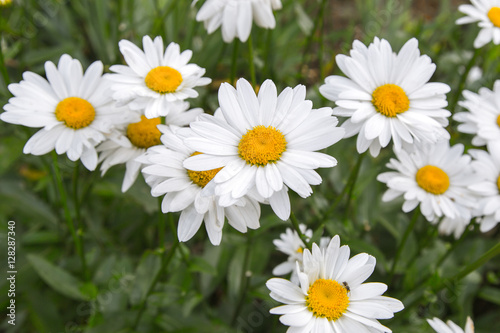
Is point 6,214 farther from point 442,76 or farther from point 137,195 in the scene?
point 442,76

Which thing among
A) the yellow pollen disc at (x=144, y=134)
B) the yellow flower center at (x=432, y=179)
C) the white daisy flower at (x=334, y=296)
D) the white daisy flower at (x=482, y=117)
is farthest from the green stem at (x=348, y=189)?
the yellow pollen disc at (x=144, y=134)

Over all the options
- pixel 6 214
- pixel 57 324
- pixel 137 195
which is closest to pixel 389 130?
pixel 137 195

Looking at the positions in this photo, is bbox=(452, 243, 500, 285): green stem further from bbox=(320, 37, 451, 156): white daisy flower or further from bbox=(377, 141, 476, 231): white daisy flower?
bbox=(320, 37, 451, 156): white daisy flower

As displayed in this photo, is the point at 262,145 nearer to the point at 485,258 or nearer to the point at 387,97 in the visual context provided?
the point at 387,97

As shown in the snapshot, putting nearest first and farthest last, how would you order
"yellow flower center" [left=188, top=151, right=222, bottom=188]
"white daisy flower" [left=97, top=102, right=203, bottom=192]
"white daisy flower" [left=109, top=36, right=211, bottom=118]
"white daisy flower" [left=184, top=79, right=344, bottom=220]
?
"white daisy flower" [left=184, top=79, right=344, bottom=220]
"yellow flower center" [left=188, top=151, right=222, bottom=188]
"white daisy flower" [left=109, top=36, right=211, bottom=118]
"white daisy flower" [left=97, top=102, right=203, bottom=192]

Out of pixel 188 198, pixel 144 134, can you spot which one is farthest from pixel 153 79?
pixel 188 198

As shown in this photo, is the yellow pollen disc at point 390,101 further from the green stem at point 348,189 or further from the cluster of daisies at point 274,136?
the green stem at point 348,189

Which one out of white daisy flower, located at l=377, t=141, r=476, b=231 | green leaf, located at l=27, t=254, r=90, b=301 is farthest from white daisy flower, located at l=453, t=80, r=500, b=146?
green leaf, located at l=27, t=254, r=90, b=301
